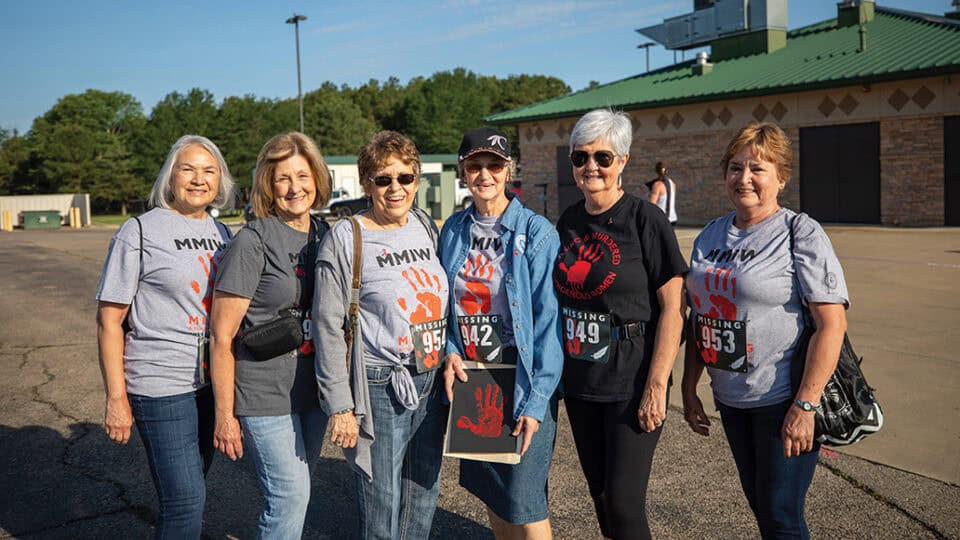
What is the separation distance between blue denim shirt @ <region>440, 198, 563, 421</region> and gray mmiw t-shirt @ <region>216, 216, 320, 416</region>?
596 mm

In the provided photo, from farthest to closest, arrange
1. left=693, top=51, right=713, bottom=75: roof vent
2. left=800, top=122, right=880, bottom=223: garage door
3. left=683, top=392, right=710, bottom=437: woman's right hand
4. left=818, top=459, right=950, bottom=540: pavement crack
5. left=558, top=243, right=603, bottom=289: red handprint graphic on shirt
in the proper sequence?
left=693, top=51, right=713, bottom=75: roof vent → left=800, top=122, right=880, bottom=223: garage door → left=818, top=459, right=950, bottom=540: pavement crack → left=683, top=392, right=710, bottom=437: woman's right hand → left=558, top=243, right=603, bottom=289: red handprint graphic on shirt

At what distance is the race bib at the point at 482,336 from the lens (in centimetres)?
300

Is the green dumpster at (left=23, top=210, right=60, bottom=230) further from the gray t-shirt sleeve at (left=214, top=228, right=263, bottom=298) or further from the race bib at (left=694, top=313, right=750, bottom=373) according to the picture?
the race bib at (left=694, top=313, right=750, bottom=373)

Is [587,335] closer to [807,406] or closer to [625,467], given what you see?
[625,467]

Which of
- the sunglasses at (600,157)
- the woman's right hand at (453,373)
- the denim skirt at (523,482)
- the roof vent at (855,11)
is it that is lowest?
the denim skirt at (523,482)

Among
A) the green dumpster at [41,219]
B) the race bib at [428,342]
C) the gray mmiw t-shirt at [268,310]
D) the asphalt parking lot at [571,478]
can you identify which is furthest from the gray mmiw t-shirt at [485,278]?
the green dumpster at [41,219]

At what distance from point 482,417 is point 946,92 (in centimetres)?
2176

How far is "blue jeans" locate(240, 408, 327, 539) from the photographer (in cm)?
295

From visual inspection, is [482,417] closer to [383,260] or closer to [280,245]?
[383,260]

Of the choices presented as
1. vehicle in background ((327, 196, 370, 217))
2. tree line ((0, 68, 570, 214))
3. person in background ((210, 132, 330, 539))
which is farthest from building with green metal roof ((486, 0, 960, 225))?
tree line ((0, 68, 570, 214))

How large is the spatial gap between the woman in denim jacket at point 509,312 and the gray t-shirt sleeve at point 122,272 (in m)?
1.18

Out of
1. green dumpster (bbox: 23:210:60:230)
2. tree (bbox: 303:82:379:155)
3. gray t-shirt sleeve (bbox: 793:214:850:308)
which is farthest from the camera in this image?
tree (bbox: 303:82:379:155)

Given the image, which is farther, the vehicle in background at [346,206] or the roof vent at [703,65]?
the vehicle in background at [346,206]

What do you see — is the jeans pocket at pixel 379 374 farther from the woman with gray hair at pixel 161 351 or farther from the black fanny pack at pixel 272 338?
the woman with gray hair at pixel 161 351
